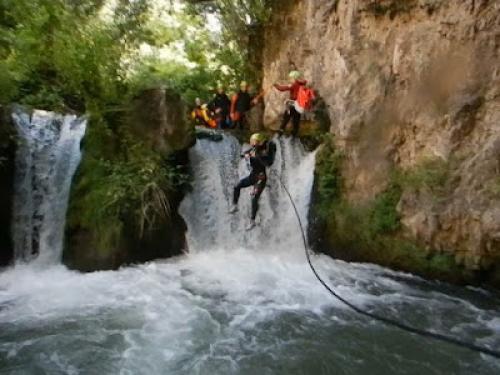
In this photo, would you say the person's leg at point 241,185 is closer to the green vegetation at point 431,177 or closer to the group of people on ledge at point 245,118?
the group of people on ledge at point 245,118

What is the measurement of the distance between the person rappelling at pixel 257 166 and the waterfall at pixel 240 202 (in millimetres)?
289

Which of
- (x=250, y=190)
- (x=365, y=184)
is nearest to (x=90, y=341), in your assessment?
(x=250, y=190)

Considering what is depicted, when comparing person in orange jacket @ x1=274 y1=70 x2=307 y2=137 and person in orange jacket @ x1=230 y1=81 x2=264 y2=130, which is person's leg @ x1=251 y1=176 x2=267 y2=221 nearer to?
person in orange jacket @ x1=274 y1=70 x2=307 y2=137

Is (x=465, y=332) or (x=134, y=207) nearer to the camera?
(x=465, y=332)

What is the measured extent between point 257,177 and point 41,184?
11.7 feet

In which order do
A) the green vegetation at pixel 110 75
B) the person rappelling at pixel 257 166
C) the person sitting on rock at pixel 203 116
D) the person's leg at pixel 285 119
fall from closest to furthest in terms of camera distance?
1. the green vegetation at pixel 110 75
2. the person rappelling at pixel 257 166
3. the person's leg at pixel 285 119
4. the person sitting on rock at pixel 203 116

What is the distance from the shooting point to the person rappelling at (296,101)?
9.62 meters

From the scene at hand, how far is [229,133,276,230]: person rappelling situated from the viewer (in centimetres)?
823

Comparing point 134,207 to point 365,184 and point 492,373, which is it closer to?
point 365,184

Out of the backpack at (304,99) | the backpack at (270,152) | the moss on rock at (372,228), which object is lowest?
the moss on rock at (372,228)

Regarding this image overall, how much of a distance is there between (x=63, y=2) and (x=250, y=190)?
19.0 feet

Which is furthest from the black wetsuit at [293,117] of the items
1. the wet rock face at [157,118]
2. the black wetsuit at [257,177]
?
the wet rock face at [157,118]

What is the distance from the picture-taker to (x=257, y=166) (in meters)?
8.32

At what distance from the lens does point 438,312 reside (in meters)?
6.33
